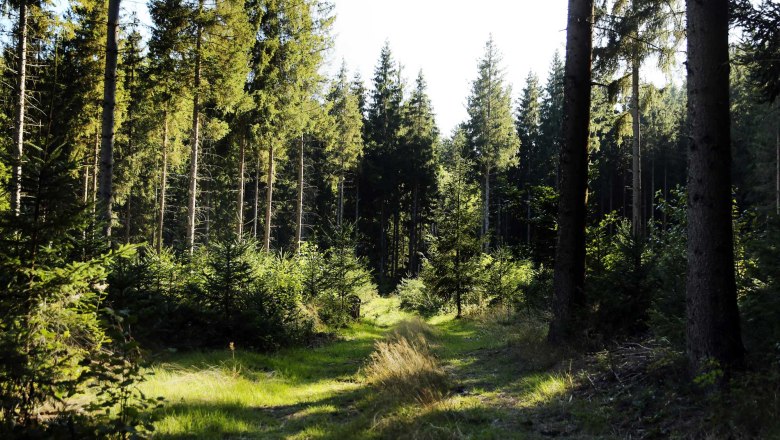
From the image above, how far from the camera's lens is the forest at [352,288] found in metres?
4.43

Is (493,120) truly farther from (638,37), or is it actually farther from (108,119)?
(108,119)

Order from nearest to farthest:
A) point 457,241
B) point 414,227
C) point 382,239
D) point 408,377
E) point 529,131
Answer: point 408,377 < point 457,241 < point 414,227 < point 382,239 < point 529,131

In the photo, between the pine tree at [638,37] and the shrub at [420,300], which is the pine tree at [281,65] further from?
the pine tree at [638,37]

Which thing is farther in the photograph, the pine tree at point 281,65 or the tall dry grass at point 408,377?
the pine tree at point 281,65

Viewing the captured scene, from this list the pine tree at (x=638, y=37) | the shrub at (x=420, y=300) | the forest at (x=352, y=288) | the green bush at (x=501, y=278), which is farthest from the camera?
the shrub at (x=420, y=300)

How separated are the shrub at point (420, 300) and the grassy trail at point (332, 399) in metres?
10.3

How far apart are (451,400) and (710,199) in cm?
378

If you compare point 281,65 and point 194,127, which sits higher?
point 281,65

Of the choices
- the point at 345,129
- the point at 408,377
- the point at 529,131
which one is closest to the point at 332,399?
the point at 408,377

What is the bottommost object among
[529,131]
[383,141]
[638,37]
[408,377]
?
[408,377]

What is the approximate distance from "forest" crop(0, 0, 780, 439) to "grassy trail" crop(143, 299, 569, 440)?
5 centimetres

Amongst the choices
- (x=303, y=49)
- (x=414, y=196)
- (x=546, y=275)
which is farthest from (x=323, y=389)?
(x=414, y=196)

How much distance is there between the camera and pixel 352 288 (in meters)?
15.1

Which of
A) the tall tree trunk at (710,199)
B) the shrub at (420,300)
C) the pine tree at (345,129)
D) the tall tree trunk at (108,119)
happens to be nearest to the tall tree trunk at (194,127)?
the tall tree trunk at (108,119)
